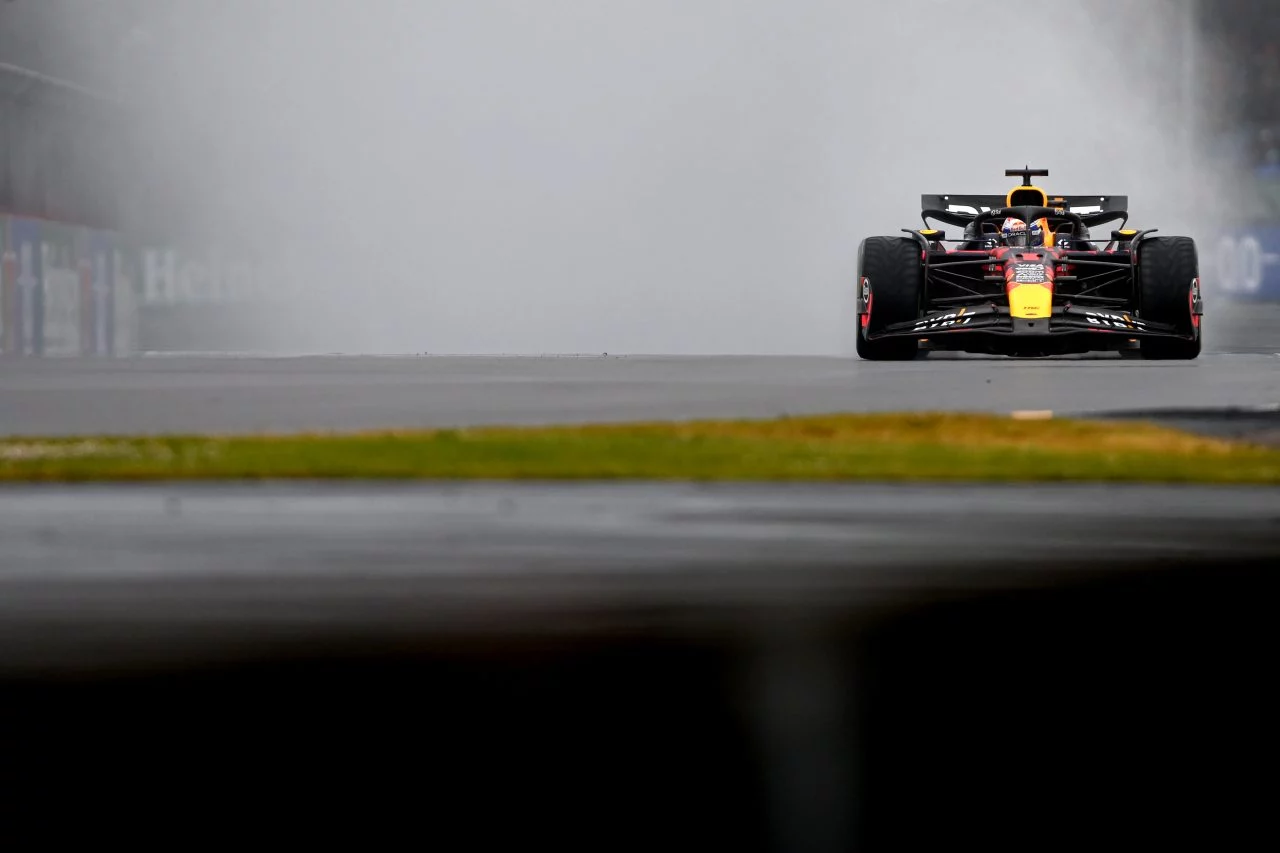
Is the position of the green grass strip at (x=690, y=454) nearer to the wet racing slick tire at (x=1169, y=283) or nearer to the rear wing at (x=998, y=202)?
the wet racing slick tire at (x=1169, y=283)

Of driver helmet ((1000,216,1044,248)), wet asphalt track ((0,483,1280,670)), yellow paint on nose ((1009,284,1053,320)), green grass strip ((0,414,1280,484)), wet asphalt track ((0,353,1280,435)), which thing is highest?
driver helmet ((1000,216,1044,248))

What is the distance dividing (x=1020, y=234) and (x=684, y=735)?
2226cm

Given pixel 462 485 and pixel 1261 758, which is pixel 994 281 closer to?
pixel 462 485

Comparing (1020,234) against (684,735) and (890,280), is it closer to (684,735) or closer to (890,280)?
(890,280)

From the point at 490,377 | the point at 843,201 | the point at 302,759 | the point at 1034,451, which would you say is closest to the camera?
the point at 302,759

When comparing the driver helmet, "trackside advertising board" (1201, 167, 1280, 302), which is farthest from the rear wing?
"trackside advertising board" (1201, 167, 1280, 302)

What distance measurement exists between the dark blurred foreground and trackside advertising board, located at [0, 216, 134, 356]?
30.9 metres

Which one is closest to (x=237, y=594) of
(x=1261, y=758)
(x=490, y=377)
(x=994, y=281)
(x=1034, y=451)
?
(x=1261, y=758)

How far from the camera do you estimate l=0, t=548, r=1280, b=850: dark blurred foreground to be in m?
5.35

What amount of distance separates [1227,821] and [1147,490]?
8201 millimetres

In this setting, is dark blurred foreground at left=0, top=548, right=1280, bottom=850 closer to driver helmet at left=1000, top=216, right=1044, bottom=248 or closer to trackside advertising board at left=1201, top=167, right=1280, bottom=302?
driver helmet at left=1000, top=216, right=1044, bottom=248

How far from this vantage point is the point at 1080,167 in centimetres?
4984

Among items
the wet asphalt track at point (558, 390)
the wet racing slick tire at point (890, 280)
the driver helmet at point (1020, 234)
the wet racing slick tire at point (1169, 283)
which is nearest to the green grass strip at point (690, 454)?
the wet asphalt track at point (558, 390)

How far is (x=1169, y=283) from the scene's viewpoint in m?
26.7
